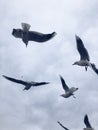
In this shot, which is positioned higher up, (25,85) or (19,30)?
(19,30)

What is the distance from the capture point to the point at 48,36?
32562 mm

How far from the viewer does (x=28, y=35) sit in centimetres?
3319

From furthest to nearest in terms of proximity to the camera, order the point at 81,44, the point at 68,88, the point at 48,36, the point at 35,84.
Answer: the point at 68,88, the point at 35,84, the point at 81,44, the point at 48,36

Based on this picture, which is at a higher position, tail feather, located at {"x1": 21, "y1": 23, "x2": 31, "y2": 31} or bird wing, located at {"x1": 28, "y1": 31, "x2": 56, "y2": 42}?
tail feather, located at {"x1": 21, "y1": 23, "x2": 31, "y2": 31}

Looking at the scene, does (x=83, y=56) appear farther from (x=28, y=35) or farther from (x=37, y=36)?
(x=28, y=35)

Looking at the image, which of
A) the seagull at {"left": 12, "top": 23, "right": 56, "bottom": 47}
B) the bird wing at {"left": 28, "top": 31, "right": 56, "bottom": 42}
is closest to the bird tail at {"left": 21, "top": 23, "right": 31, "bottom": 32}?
the seagull at {"left": 12, "top": 23, "right": 56, "bottom": 47}

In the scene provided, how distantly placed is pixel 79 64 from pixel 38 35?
663 centimetres

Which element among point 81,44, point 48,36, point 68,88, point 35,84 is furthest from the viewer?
point 68,88

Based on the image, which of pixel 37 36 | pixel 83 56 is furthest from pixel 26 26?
pixel 83 56

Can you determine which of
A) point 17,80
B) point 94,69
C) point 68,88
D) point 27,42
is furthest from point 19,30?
point 68,88

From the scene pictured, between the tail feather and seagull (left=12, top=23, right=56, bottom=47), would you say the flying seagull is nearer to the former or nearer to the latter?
seagull (left=12, top=23, right=56, bottom=47)

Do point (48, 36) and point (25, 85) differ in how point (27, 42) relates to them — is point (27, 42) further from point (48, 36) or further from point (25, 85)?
point (25, 85)

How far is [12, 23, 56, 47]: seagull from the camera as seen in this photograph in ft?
106

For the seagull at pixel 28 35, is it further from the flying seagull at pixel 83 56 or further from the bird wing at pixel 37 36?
the flying seagull at pixel 83 56
